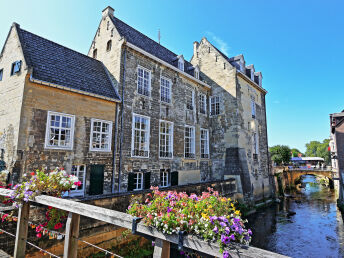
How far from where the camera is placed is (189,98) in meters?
17.2

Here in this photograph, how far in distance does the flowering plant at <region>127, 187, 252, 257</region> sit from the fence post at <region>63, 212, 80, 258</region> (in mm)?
1120

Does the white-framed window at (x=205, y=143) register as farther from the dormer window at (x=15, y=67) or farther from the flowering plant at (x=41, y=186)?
the flowering plant at (x=41, y=186)

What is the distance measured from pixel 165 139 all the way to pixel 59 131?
6.96m

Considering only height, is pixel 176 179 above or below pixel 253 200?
above

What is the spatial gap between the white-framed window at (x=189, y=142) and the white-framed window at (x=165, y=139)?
186 cm

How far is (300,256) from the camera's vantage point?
1030 cm

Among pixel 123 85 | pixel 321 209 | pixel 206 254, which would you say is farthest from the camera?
pixel 321 209

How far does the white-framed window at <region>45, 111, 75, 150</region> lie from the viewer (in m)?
9.24

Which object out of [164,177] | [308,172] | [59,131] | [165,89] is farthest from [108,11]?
[308,172]

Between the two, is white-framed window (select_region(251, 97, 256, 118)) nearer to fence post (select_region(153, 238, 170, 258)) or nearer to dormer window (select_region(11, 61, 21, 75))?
dormer window (select_region(11, 61, 21, 75))

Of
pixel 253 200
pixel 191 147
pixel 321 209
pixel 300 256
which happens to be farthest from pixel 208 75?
pixel 321 209

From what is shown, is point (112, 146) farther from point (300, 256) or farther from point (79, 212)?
point (300, 256)

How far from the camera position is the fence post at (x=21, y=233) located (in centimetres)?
354

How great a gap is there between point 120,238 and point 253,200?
1388 centimetres
